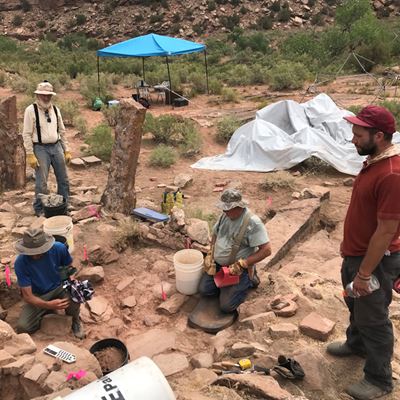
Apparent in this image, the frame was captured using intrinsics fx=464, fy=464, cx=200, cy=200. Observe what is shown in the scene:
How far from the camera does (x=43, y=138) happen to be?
5.82 m

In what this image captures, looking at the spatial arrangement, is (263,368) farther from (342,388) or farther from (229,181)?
(229,181)

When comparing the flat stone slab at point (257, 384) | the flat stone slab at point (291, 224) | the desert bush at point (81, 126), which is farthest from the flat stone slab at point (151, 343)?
the desert bush at point (81, 126)

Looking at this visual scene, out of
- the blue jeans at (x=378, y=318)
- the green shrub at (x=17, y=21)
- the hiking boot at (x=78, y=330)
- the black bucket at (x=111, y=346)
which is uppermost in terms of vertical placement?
the green shrub at (x=17, y=21)

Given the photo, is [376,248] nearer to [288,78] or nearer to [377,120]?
[377,120]

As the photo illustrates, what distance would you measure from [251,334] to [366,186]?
165 cm

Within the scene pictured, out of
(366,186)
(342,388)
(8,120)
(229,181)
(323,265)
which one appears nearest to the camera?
(366,186)

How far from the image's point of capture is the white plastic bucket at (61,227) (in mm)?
4938

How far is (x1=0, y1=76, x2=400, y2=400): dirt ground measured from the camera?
4.21 m

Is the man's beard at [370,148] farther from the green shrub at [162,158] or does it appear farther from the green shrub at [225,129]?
the green shrub at [225,129]

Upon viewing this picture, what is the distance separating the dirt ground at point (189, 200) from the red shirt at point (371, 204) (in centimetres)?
102

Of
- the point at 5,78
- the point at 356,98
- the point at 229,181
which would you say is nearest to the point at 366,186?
the point at 229,181

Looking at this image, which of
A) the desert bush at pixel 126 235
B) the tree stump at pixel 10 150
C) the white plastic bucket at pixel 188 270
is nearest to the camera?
the white plastic bucket at pixel 188 270

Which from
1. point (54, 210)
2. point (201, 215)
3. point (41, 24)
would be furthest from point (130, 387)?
point (41, 24)

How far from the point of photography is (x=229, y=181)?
8297mm
